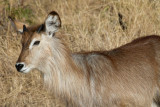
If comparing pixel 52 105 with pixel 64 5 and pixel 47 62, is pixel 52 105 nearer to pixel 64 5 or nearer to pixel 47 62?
pixel 47 62

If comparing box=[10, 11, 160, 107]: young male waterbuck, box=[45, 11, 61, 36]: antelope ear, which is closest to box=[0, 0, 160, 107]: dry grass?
box=[10, 11, 160, 107]: young male waterbuck

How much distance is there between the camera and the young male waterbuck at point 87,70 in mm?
4836

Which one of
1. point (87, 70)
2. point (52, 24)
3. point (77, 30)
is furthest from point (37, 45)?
point (77, 30)

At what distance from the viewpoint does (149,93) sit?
5.23 meters

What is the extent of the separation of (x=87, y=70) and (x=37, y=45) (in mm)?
769

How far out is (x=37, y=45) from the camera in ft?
15.8

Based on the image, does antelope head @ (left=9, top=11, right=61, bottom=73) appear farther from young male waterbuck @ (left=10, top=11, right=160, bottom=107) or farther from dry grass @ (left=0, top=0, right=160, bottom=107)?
dry grass @ (left=0, top=0, right=160, bottom=107)

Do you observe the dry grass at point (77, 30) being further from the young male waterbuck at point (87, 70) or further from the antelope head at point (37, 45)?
the antelope head at point (37, 45)

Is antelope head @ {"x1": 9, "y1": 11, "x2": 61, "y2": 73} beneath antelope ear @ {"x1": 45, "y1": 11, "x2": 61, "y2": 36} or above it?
beneath

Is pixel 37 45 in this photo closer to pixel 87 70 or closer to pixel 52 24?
pixel 52 24

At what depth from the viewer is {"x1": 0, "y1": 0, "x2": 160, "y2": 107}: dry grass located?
650cm

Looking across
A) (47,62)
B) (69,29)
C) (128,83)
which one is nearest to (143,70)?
(128,83)

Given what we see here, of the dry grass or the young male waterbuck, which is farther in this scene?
the dry grass

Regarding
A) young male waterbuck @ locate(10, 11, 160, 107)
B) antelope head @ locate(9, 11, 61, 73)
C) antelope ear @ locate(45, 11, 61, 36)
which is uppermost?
antelope ear @ locate(45, 11, 61, 36)
